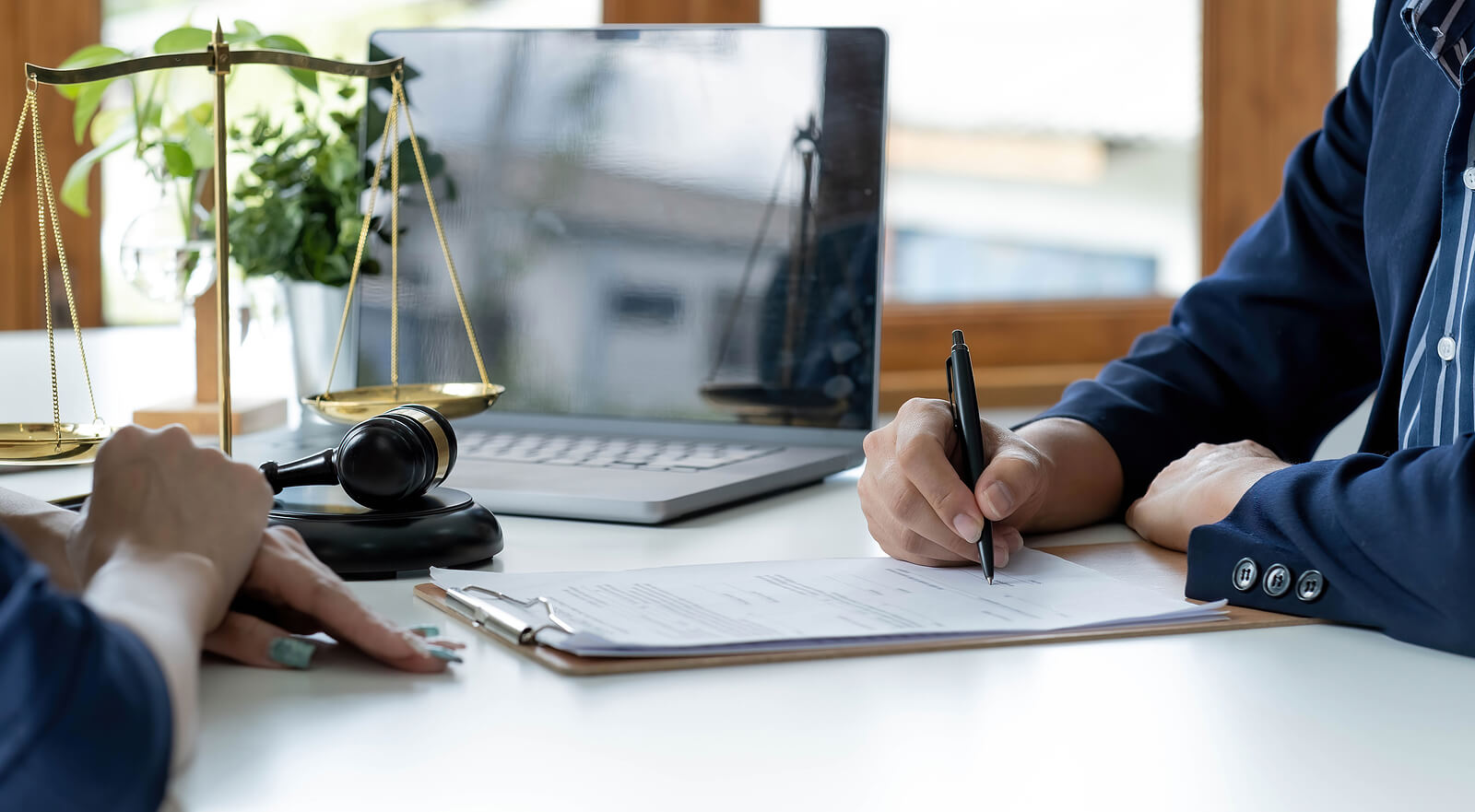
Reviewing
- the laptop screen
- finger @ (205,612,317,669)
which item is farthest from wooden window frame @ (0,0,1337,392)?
finger @ (205,612,317,669)

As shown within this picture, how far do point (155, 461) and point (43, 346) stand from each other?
1.48m

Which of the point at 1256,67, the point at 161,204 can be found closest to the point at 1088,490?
the point at 161,204

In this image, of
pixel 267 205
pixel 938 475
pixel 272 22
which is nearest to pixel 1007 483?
pixel 938 475

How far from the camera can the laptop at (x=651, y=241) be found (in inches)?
44.9

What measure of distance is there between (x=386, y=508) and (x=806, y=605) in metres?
0.26

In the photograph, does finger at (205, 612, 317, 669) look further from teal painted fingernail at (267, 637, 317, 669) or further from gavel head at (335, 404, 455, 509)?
gavel head at (335, 404, 455, 509)

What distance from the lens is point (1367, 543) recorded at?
671mm

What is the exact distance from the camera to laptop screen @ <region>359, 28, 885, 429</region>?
1146 mm

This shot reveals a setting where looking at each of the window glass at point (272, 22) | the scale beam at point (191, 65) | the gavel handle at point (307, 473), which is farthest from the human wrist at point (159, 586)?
the window glass at point (272, 22)

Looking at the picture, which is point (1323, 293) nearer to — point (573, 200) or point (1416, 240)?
point (1416, 240)

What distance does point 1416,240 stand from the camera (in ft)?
3.26

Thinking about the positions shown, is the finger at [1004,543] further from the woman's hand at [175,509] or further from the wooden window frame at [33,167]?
the wooden window frame at [33,167]

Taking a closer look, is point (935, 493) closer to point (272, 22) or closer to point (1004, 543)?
point (1004, 543)

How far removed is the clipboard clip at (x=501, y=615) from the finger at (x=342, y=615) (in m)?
0.04
